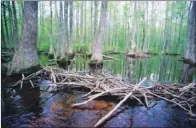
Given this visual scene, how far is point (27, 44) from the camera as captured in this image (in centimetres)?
1005

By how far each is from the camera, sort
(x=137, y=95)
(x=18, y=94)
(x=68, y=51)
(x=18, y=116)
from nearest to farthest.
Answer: (x=18, y=116), (x=137, y=95), (x=18, y=94), (x=68, y=51)

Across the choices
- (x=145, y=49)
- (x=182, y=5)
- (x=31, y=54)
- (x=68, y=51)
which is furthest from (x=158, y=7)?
(x=31, y=54)

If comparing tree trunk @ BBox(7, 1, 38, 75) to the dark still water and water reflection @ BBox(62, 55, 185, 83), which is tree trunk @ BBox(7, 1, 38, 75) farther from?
water reflection @ BBox(62, 55, 185, 83)

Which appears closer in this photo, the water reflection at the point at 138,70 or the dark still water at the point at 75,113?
the dark still water at the point at 75,113

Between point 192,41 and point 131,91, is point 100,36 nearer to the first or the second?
point 192,41

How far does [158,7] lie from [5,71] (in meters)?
35.1

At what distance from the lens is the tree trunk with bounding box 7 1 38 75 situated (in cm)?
973

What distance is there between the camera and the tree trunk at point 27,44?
9.73 m

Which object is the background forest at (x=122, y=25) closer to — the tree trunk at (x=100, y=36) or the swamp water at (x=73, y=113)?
the tree trunk at (x=100, y=36)


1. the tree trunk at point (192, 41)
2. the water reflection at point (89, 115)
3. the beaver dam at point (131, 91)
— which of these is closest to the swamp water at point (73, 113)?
the water reflection at point (89, 115)

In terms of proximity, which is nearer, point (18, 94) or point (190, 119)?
point (190, 119)

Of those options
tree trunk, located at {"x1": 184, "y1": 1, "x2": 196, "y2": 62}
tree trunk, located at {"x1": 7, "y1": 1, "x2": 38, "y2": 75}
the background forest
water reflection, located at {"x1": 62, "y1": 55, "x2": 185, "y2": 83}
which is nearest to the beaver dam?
tree trunk, located at {"x1": 7, "y1": 1, "x2": 38, "y2": 75}

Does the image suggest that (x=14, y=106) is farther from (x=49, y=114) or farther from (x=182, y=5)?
(x=182, y=5)

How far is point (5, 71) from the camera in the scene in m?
9.79
